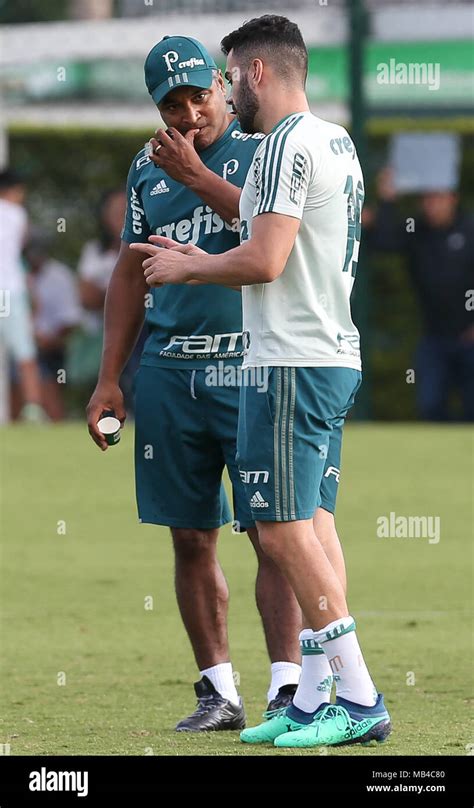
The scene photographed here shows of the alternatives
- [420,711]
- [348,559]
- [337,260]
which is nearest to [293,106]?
[337,260]

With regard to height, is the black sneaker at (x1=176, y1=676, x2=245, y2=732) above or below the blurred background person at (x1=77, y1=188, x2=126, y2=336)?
below

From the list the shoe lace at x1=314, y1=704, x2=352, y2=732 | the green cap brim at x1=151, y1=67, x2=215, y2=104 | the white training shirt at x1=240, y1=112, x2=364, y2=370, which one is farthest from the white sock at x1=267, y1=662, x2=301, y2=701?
the green cap brim at x1=151, y1=67, x2=215, y2=104

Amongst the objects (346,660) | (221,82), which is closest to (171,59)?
(221,82)

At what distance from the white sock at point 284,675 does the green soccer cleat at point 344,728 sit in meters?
0.53

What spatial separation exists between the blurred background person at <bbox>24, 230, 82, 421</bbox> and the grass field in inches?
195

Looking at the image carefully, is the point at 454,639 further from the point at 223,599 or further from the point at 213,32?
the point at 213,32

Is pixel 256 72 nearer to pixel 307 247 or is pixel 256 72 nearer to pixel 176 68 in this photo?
pixel 176 68

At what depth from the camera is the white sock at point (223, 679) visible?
20.4ft

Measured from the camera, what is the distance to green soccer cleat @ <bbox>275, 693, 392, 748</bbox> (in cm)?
544

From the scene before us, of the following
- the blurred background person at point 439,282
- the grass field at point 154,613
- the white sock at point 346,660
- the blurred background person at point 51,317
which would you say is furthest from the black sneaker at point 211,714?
→ the blurred background person at point 51,317

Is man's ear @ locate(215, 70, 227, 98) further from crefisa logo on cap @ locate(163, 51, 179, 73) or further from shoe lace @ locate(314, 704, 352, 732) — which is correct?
shoe lace @ locate(314, 704, 352, 732)

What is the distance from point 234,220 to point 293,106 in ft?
1.78

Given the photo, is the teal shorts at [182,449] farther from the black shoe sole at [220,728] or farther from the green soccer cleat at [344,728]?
the green soccer cleat at [344,728]

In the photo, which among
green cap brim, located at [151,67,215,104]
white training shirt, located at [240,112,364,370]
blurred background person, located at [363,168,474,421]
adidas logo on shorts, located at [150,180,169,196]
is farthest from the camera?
blurred background person, located at [363,168,474,421]
